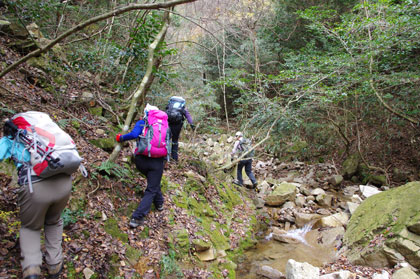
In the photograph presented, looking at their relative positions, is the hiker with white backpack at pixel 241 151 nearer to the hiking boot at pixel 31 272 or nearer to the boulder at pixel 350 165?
the boulder at pixel 350 165

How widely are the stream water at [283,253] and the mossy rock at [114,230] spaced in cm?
243

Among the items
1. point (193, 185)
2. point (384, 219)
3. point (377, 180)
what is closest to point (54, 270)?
point (193, 185)

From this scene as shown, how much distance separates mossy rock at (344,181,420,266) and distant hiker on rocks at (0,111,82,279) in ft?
17.3

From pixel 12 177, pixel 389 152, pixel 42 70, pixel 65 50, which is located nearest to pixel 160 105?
pixel 65 50

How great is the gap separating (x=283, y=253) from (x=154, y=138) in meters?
4.21

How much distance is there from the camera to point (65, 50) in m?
7.03

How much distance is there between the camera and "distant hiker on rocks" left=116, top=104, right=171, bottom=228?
150 inches

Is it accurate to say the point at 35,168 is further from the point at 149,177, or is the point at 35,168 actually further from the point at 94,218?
the point at 149,177

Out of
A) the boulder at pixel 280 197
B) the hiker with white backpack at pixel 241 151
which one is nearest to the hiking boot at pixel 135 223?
the hiker with white backpack at pixel 241 151

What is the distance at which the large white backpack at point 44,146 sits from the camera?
224cm

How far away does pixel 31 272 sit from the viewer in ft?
7.45

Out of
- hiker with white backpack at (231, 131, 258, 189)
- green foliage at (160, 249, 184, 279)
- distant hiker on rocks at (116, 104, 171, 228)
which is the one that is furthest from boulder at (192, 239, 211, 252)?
hiker with white backpack at (231, 131, 258, 189)

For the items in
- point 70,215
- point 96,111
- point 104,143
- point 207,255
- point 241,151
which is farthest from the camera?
point 241,151

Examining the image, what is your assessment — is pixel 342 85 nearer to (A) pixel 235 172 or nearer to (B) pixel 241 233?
(A) pixel 235 172
